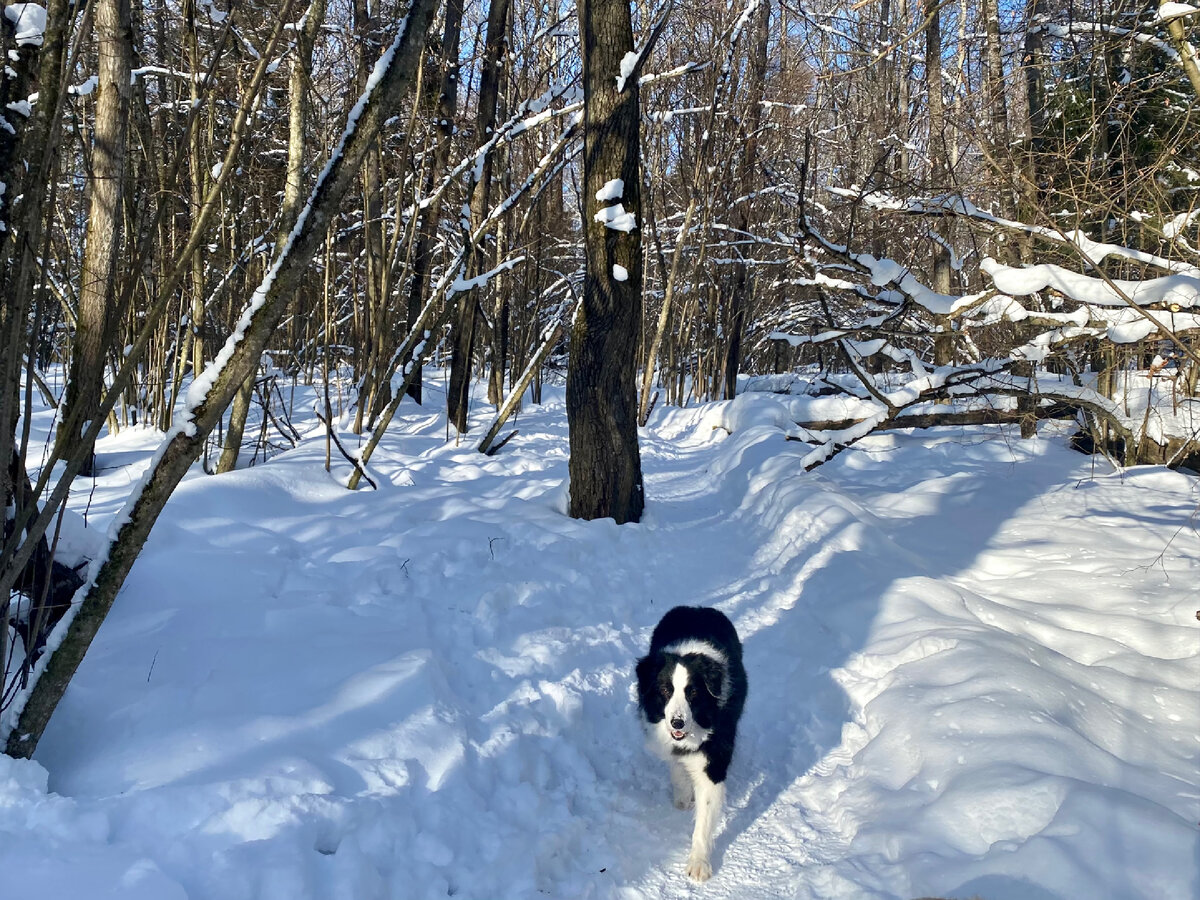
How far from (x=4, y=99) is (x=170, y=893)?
260 centimetres

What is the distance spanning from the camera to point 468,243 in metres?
8.04

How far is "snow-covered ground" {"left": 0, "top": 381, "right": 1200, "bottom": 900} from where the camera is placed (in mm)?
2434

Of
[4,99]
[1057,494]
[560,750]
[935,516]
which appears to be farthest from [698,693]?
[1057,494]

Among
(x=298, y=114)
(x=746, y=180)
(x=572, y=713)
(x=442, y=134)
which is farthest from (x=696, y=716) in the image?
(x=746, y=180)

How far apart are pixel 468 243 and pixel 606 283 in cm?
194

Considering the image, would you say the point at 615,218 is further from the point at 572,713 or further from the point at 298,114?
the point at 572,713

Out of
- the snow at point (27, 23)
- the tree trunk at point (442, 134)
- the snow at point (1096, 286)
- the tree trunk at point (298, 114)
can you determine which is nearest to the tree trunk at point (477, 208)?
the tree trunk at point (442, 134)

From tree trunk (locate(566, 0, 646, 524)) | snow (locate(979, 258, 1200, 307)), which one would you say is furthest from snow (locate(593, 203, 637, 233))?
snow (locate(979, 258, 1200, 307))

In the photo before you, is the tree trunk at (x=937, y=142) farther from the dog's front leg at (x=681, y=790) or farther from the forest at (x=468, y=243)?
the dog's front leg at (x=681, y=790)

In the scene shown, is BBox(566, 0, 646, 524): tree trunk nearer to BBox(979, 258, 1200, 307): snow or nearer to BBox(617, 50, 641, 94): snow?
BBox(617, 50, 641, 94): snow

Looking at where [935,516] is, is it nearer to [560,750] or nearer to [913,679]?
[913,679]

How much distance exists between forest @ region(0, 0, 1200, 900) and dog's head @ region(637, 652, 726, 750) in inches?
30.1

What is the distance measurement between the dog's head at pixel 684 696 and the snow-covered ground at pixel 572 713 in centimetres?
43

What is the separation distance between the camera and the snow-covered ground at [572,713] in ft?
7.98
